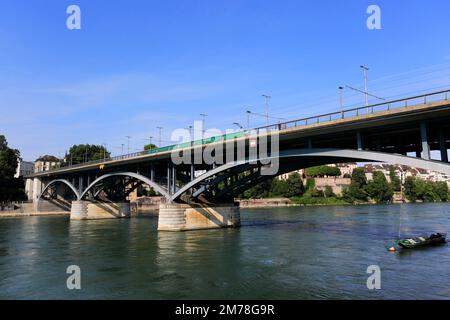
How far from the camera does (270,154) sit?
124ft

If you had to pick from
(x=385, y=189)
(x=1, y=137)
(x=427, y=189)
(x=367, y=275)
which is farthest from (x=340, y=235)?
(x=427, y=189)

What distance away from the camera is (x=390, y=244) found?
3250cm

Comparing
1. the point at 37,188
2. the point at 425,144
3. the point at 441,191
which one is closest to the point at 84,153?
the point at 37,188

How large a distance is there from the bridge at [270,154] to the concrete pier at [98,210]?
0.82 feet

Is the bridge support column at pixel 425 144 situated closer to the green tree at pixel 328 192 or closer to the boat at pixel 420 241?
the boat at pixel 420 241

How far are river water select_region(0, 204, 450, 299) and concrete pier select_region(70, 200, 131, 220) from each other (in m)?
34.1

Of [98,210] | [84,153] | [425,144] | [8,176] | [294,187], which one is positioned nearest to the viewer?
[425,144]

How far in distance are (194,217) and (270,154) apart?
13803 mm

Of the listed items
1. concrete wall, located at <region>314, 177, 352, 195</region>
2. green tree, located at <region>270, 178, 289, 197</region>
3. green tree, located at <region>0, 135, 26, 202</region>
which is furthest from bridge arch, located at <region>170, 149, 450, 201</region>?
concrete wall, located at <region>314, 177, 352, 195</region>

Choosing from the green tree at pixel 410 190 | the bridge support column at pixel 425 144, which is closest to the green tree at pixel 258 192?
the green tree at pixel 410 190

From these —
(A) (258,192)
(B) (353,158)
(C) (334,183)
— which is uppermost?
(B) (353,158)

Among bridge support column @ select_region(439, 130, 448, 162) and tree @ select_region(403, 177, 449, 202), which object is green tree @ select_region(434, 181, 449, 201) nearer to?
tree @ select_region(403, 177, 449, 202)

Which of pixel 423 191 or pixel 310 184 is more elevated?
pixel 310 184

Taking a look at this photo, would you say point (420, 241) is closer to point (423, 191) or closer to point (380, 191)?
point (380, 191)
